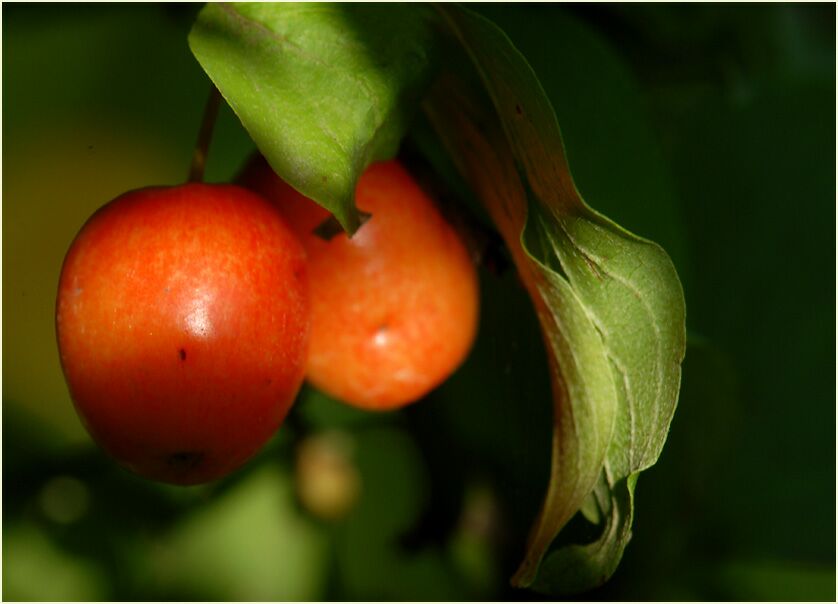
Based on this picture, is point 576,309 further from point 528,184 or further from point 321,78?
point 321,78

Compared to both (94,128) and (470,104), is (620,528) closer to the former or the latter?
(470,104)

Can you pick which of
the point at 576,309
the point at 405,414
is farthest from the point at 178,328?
the point at 405,414

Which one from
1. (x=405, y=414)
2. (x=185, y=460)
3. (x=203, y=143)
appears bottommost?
(x=405, y=414)

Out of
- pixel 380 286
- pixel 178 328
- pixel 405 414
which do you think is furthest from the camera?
pixel 405 414

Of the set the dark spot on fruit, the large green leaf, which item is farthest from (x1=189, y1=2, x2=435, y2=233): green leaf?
the dark spot on fruit

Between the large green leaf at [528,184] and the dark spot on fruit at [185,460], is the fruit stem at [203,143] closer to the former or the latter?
the large green leaf at [528,184]
